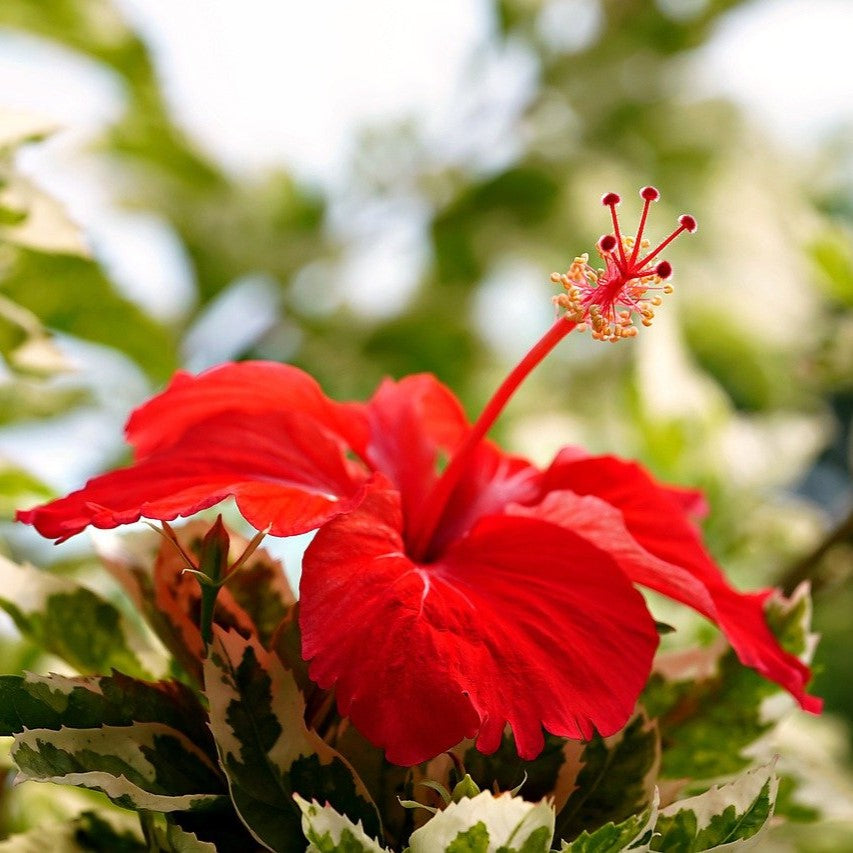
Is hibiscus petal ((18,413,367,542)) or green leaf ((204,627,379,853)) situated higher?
hibiscus petal ((18,413,367,542))

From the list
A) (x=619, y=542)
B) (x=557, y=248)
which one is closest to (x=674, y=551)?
(x=619, y=542)

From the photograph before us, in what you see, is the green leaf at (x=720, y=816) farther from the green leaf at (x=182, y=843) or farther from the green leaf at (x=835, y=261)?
the green leaf at (x=835, y=261)

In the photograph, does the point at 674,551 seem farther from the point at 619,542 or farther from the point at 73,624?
the point at 73,624

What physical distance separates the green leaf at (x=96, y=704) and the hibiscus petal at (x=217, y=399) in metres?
0.09

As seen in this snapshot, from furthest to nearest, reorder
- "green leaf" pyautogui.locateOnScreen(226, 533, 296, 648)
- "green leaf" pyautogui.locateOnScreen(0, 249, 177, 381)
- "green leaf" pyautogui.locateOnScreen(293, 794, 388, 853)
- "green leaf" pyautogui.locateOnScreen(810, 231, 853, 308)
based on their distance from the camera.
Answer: "green leaf" pyautogui.locateOnScreen(810, 231, 853, 308), "green leaf" pyautogui.locateOnScreen(0, 249, 177, 381), "green leaf" pyautogui.locateOnScreen(226, 533, 296, 648), "green leaf" pyautogui.locateOnScreen(293, 794, 388, 853)

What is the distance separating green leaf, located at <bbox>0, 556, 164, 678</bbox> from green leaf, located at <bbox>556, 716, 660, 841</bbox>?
14 centimetres

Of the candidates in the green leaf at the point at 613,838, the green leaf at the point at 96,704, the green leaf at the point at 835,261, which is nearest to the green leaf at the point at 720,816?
the green leaf at the point at 613,838

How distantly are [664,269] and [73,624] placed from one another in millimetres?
226

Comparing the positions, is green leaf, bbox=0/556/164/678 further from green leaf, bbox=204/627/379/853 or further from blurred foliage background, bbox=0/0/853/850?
blurred foliage background, bbox=0/0/853/850

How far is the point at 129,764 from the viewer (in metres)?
0.29

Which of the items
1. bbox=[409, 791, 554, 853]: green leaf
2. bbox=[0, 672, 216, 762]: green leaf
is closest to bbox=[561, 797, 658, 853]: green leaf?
bbox=[409, 791, 554, 853]: green leaf

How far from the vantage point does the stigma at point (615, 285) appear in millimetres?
365

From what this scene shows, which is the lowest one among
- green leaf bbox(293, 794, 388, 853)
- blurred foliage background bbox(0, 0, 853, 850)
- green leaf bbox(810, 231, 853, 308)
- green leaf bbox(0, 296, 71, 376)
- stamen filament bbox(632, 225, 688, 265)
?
green leaf bbox(293, 794, 388, 853)

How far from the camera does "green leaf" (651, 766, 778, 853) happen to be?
0.27 meters
